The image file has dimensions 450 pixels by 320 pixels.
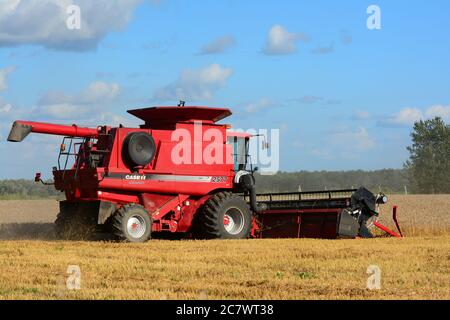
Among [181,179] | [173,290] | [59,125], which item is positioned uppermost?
[59,125]

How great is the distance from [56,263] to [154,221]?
17.7 feet

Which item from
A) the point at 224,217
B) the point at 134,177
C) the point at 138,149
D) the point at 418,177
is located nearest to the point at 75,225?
the point at 134,177

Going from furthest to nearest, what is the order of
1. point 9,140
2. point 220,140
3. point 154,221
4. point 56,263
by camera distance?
1. point 220,140
2. point 154,221
3. point 9,140
4. point 56,263

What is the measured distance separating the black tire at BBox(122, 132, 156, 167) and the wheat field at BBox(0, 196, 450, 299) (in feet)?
6.05

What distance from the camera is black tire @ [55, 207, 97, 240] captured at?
18.3 m

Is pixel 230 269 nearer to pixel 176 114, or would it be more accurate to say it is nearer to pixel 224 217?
pixel 224 217

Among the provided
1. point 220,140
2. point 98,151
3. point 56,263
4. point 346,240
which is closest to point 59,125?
point 98,151

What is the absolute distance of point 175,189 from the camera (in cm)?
1881

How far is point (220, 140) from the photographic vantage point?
19828 mm

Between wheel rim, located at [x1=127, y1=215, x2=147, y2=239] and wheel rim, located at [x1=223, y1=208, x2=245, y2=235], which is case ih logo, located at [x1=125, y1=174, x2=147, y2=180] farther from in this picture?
wheel rim, located at [x1=223, y1=208, x2=245, y2=235]

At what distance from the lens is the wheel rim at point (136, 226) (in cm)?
1766

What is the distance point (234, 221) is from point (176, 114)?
2.91 metres

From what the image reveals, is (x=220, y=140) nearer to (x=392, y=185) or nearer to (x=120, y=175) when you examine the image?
(x=120, y=175)

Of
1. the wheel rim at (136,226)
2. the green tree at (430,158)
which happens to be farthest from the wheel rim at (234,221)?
the green tree at (430,158)
